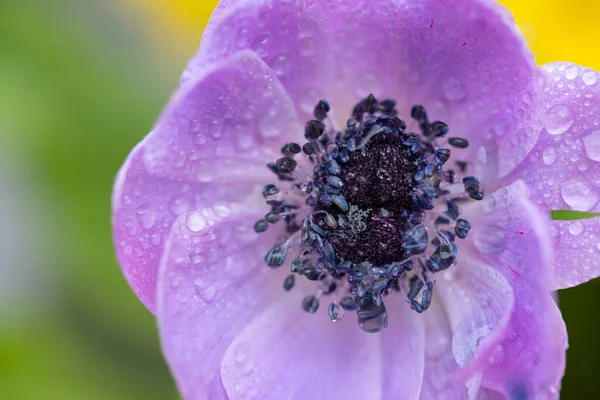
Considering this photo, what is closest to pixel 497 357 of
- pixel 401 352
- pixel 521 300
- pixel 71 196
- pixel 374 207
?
pixel 521 300

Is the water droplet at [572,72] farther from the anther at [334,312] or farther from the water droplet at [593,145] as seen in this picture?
the anther at [334,312]

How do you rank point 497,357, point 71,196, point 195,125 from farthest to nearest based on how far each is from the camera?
point 71,196 → point 195,125 → point 497,357

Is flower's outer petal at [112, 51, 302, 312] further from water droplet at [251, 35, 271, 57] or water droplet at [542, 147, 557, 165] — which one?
water droplet at [542, 147, 557, 165]

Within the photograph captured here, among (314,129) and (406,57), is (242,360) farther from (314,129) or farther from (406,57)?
(406,57)

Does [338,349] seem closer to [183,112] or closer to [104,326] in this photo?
[183,112]

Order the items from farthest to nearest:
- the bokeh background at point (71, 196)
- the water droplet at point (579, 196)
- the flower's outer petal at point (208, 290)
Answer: the bokeh background at point (71, 196)
the water droplet at point (579, 196)
the flower's outer petal at point (208, 290)

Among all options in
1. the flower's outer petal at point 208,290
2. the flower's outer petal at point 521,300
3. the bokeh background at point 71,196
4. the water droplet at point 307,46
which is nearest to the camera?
the flower's outer petal at point 521,300

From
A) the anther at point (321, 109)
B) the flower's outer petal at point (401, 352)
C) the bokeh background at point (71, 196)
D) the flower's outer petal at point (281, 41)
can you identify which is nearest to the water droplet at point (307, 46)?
the flower's outer petal at point (281, 41)

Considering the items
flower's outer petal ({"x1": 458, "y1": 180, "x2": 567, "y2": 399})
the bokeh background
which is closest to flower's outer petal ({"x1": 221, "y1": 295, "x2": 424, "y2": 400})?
flower's outer petal ({"x1": 458, "y1": 180, "x2": 567, "y2": 399})
